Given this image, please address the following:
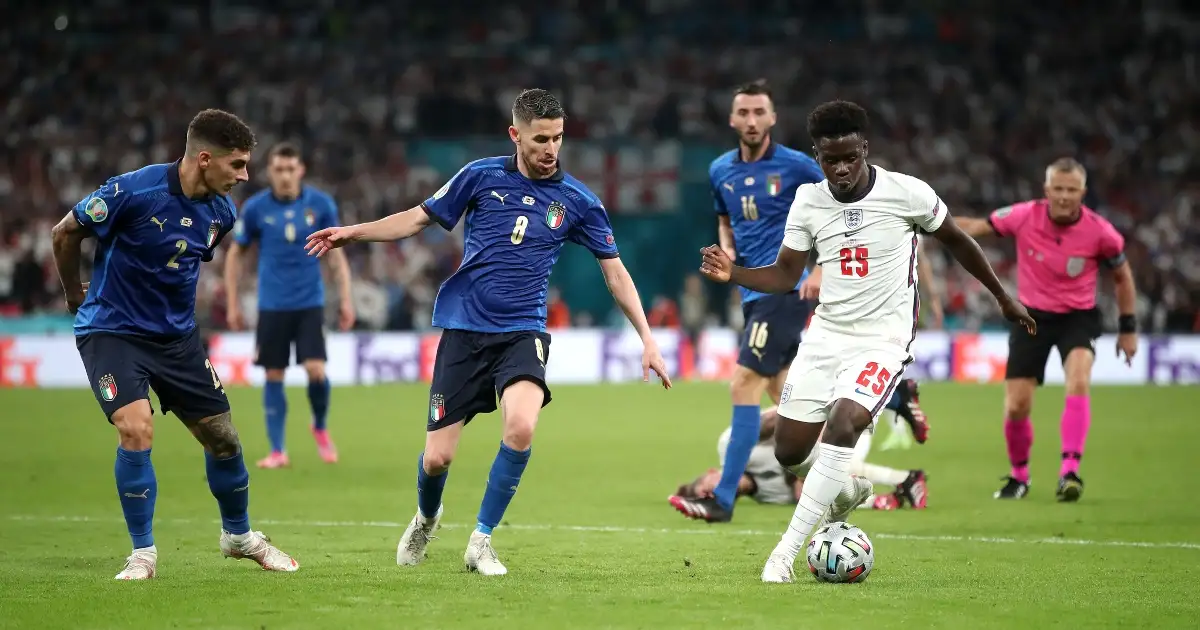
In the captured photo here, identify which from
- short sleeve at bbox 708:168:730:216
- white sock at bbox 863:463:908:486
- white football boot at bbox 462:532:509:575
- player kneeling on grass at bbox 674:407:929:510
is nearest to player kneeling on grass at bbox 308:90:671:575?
white football boot at bbox 462:532:509:575

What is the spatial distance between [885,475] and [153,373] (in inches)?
222

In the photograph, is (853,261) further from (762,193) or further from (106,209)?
(106,209)

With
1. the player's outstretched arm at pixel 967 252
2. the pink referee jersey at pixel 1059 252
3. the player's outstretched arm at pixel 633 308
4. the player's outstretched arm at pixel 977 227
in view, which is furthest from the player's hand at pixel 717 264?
the pink referee jersey at pixel 1059 252

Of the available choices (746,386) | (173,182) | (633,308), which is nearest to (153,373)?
(173,182)

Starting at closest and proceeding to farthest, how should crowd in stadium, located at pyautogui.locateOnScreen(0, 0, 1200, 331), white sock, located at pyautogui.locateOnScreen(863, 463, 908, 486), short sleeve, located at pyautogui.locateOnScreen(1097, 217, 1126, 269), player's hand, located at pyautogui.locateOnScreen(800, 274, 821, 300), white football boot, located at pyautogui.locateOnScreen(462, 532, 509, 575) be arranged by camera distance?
white football boot, located at pyautogui.locateOnScreen(462, 532, 509, 575) → player's hand, located at pyautogui.locateOnScreen(800, 274, 821, 300) → white sock, located at pyautogui.locateOnScreen(863, 463, 908, 486) → short sleeve, located at pyautogui.locateOnScreen(1097, 217, 1126, 269) → crowd in stadium, located at pyautogui.locateOnScreen(0, 0, 1200, 331)

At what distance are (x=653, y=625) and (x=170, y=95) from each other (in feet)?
89.0

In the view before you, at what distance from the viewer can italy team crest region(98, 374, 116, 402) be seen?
7055 millimetres

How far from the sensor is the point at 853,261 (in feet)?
24.5

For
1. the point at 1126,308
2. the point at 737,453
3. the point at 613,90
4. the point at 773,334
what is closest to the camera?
the point at 737,453

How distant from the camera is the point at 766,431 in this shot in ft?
35.7

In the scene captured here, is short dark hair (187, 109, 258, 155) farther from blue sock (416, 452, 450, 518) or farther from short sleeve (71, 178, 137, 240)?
blue sock (416, 452, 450, 518)

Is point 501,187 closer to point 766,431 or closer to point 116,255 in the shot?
point 116,255

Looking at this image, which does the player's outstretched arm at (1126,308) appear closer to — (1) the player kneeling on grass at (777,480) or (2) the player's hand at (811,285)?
(1) the player kneeling on grass at (777,480)

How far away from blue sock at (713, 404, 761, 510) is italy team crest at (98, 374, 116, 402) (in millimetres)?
4289
